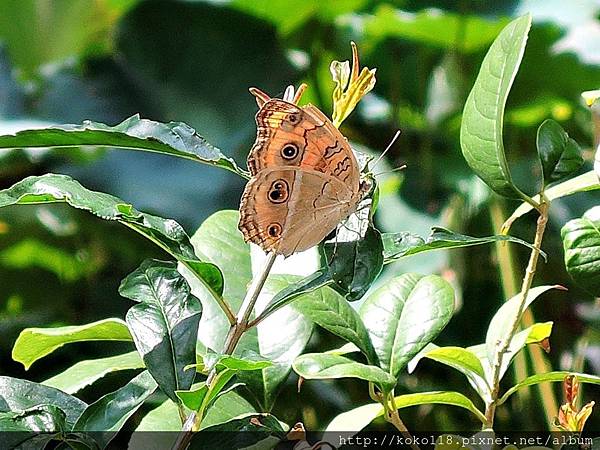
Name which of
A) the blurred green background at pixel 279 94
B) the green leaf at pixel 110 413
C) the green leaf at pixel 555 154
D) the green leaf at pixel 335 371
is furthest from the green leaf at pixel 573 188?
the blurred green background at pixel 279 94

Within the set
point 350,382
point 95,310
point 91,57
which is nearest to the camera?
point 350,382

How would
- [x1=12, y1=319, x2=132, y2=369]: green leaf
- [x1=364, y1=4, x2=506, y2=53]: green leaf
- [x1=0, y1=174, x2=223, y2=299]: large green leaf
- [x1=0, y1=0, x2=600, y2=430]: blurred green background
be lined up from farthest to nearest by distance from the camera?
1. [x1=364, y1=4, x2=506, y2=53]: green leaf
2. [x1=0, y1=0, x2=600, y2=430]: blurred green background
3. [x1=12, y1=319, x2=132, y2=369]: green leaf
4. [x1=0, y1=174, x2=223, y2=299]: large green leaf

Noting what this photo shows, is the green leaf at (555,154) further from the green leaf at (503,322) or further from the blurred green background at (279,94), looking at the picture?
the blurred green background at (279,94)

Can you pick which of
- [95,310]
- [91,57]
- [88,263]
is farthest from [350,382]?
[91,57]

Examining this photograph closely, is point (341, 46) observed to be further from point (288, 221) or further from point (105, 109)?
point (288, 221)

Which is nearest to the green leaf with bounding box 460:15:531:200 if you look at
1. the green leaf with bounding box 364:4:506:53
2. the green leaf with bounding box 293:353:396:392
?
the green leaf with bounding box 293:353:396:392

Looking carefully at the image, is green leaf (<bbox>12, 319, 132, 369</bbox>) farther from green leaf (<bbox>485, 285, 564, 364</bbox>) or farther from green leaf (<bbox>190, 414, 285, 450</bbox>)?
green leaf (<bbox>485, 285, 564, 364</bbox>)

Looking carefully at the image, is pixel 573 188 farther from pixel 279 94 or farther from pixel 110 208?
pixel 279 94
